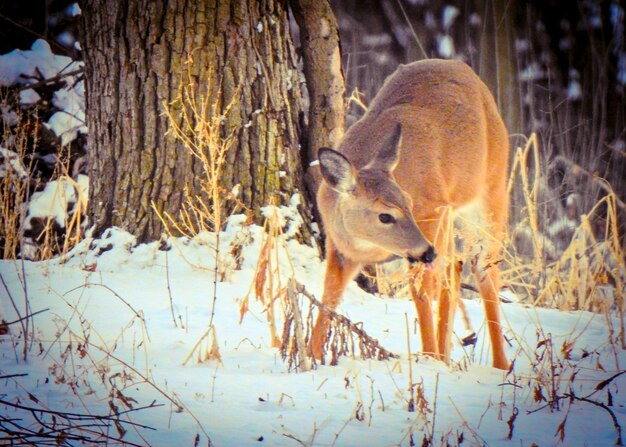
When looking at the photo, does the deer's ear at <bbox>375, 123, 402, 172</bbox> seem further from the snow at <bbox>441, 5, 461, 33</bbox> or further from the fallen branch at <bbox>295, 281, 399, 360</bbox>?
the snow at <bbox>441, 5, 461, 33</bbox>

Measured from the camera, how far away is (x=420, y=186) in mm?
3910

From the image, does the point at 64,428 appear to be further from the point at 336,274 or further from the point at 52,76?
the point at 52,76

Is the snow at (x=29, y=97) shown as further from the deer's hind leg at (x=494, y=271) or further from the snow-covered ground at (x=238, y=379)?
the deer's hind leg at (x=494, y=271)

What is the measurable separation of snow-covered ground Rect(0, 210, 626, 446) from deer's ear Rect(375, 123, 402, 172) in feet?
2.60

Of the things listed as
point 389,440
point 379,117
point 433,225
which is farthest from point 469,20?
point 389,440

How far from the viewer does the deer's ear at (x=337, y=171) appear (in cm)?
336

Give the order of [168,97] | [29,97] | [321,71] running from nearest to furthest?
1. [168,97]
2. [321,71]
3. [29,97]

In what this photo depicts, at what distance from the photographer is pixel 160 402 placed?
8.07ft

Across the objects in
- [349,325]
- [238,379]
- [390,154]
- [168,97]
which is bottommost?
[238,379]

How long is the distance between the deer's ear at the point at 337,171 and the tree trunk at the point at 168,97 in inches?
47.5

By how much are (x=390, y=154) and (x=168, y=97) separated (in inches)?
64.0

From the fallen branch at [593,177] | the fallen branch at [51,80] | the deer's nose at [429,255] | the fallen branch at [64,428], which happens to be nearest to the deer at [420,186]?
the deer's nose at [429,255]

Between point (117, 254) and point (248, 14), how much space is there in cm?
173

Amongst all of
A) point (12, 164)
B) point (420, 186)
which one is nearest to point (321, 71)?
point (420, 186)
